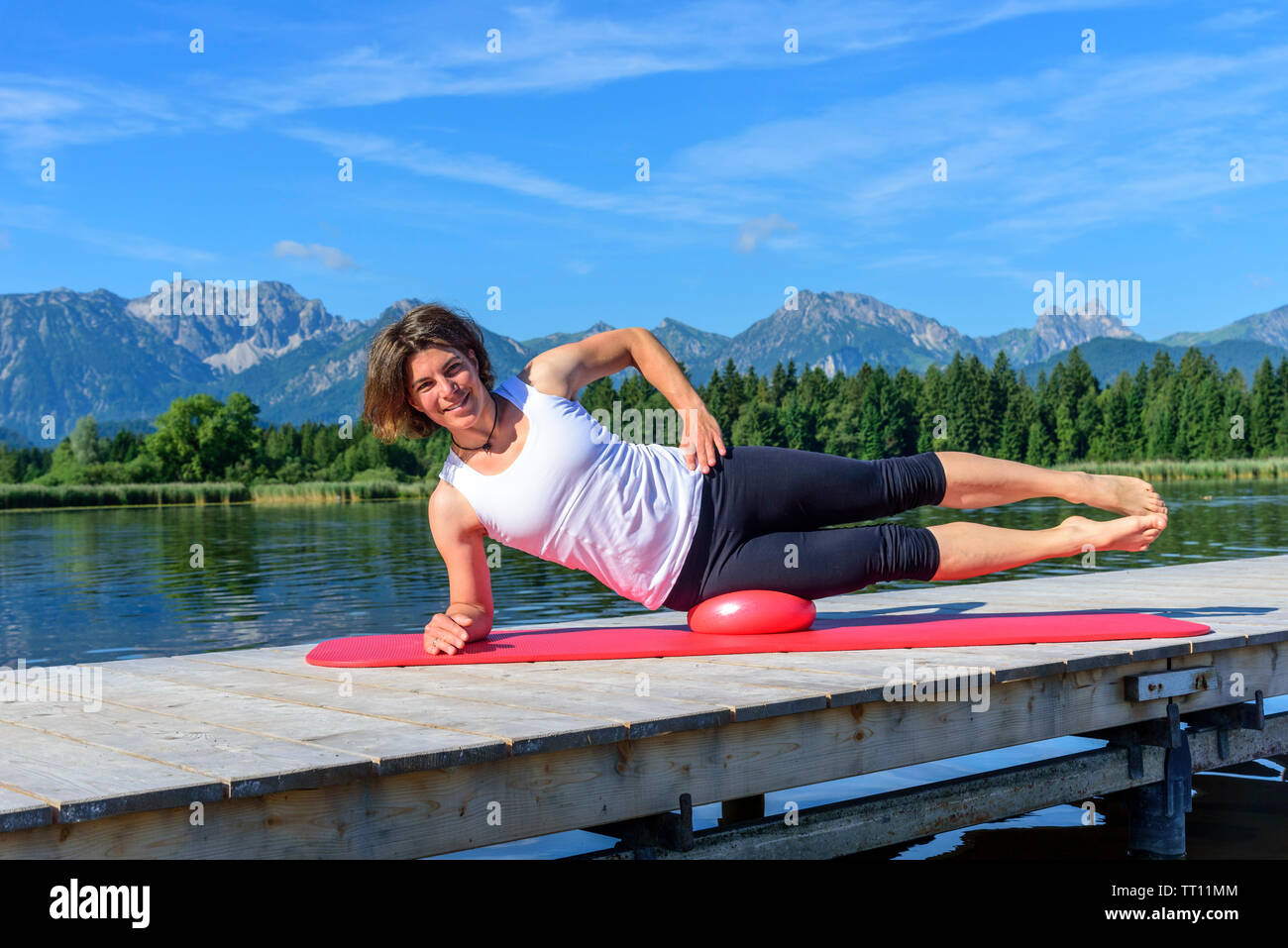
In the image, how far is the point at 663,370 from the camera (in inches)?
193

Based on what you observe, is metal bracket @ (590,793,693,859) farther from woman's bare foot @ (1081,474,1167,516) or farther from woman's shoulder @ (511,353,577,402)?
woman's bare foot @ (1081,474,1167,516)

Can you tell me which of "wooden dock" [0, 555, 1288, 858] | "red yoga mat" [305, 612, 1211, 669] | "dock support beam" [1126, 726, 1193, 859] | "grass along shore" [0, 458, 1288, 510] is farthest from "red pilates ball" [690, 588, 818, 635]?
"grass along shore" [0, 458, 1288, 510]

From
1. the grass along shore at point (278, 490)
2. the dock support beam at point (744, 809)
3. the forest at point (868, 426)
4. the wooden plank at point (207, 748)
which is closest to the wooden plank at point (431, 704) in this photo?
the wooden plank at point (207, 748)

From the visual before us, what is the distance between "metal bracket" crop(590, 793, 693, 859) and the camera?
3.69m

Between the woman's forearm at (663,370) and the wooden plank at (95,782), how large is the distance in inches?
99.1

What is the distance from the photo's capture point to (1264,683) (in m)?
5.50

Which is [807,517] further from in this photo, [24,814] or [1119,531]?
[24,814]

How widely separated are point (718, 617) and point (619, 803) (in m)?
1.64

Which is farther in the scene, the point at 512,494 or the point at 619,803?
the point at 512,494

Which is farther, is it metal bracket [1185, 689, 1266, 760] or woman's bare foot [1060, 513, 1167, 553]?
metal bracket [1185, 689, 1266, 760]

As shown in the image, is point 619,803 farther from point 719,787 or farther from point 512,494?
point 512,494

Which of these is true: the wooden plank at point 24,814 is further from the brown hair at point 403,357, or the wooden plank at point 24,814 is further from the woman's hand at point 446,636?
the woman's hand at point 446,636

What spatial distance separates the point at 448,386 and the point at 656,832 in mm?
1800
